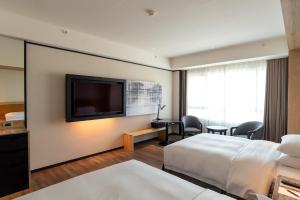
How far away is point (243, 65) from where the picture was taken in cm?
436

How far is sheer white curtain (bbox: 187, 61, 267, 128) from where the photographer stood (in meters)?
4.17

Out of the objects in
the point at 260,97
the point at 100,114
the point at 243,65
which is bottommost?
the point at 100,114

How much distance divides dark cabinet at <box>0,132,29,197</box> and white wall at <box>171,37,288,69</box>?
4.24 m

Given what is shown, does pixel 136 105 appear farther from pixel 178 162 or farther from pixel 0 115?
pixel 0 115

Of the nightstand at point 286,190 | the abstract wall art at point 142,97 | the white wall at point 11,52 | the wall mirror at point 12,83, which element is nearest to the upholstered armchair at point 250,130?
the abstract wall art at point 142,97

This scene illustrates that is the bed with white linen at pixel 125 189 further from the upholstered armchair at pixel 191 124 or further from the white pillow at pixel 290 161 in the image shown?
the upholstered armchair at pixel 191 124

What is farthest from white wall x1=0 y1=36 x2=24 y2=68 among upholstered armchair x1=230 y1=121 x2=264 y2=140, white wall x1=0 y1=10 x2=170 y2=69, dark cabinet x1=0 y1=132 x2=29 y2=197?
upholstered armchair x1=230 y1=121 x2=264 y2=140

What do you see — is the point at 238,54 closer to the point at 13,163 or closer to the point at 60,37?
the point at 60,37

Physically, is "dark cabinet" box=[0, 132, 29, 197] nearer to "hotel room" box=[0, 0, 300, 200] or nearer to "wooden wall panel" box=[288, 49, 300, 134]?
"hotel room" box=[0, 0, 300, 200]

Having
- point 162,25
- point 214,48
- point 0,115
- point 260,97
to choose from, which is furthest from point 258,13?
point 0,115

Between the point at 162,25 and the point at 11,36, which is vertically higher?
the point at 162,25

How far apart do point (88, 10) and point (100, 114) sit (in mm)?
2026

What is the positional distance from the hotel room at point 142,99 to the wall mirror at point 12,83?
1cm

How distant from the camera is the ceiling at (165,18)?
7.41 ft
